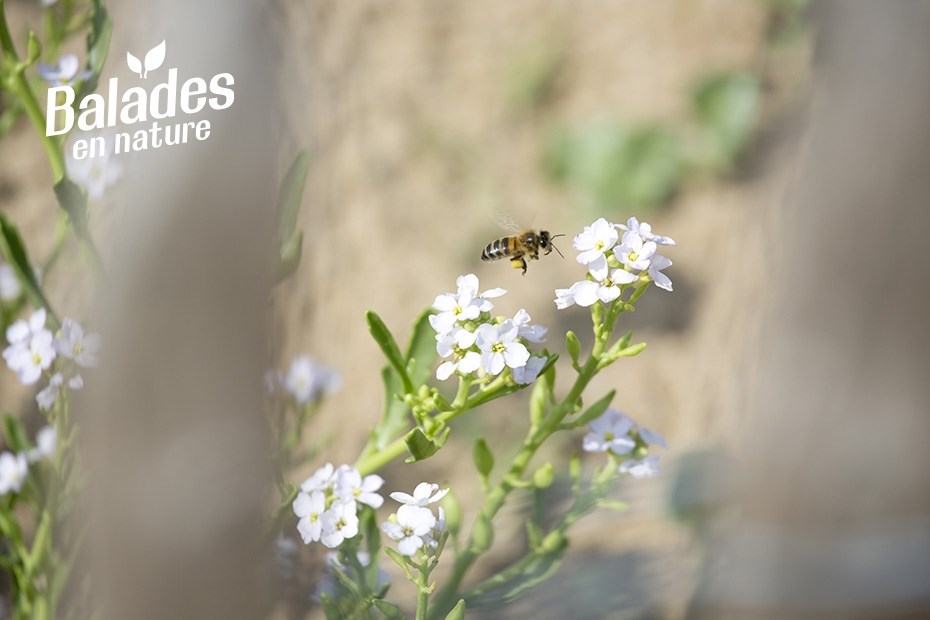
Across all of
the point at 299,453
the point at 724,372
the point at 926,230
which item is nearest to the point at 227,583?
the point at 299,453

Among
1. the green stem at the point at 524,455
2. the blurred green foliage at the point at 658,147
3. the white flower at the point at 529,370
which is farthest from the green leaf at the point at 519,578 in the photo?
the blurred green foliage at the point at 658,147

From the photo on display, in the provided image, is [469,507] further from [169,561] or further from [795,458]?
[169,561]

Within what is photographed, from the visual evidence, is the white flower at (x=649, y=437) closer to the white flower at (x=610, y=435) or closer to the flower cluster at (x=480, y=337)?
the white flower at (x=610, y=435)

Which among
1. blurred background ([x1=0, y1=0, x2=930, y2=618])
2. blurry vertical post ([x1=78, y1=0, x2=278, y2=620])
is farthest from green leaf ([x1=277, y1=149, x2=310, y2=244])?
blurred background ([x1=0, y1=0, x2=930, y2=618])

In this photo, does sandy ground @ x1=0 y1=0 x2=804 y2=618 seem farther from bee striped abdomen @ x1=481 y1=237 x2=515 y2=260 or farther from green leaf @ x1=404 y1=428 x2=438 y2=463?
green leaf @ x1=404 y1=428 x2=438 y2=463

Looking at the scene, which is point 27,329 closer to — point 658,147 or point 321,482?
point 321,482

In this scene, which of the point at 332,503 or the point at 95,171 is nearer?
the point at 332,503

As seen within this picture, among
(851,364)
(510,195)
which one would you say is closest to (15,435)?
(851,364)
